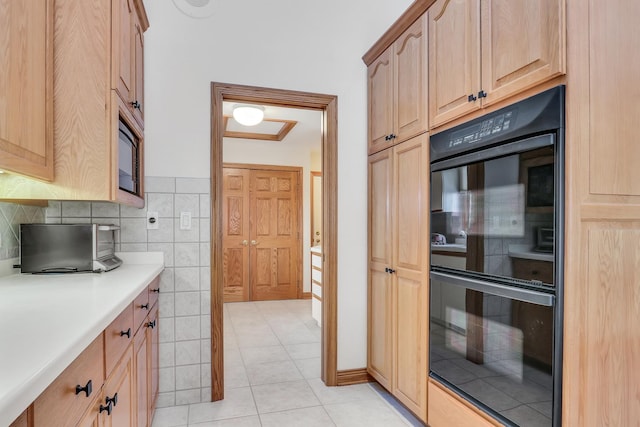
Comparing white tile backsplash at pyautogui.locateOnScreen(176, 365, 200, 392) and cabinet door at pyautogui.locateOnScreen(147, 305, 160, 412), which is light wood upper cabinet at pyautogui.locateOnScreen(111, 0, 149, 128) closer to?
cabinet door at pyautogui.locateOnScreen(147, 305, 160, 412)

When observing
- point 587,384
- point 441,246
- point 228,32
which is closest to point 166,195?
point 228,32

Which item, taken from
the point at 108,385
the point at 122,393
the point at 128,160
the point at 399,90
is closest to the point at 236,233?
the point at 128,160

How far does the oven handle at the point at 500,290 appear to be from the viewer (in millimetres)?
1312

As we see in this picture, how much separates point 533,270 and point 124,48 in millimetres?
1997

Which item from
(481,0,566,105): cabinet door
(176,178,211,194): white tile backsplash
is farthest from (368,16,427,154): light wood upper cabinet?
(176,178,211,194): white tile backsplash

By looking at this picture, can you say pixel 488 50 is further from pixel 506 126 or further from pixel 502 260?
pixel 502 260

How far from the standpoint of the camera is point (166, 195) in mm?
2432

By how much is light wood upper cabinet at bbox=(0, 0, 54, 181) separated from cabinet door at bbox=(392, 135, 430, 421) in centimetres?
171

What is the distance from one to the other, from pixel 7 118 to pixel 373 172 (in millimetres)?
2026

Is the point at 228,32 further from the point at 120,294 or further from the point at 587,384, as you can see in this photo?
the point at 587,384

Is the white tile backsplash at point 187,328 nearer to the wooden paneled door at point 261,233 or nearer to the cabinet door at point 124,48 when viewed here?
the cabinet door at point 124,48

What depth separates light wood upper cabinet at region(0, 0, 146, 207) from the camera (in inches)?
61.1

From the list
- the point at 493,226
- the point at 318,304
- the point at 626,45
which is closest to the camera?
the point at 626,45

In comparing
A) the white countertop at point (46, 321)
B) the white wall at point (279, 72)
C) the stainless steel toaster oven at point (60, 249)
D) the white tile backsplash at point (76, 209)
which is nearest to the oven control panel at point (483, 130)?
the white wall at point (279, 72)
